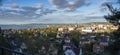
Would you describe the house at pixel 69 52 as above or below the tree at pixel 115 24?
below

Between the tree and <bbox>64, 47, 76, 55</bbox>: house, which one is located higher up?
the tree

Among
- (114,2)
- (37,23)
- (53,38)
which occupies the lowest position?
(53,38)

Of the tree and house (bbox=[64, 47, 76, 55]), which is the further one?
house (bbox=[64, 47, 76, 55])

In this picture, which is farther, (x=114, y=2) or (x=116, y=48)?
(x=114, y=2)

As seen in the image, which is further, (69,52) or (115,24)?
(69,52)

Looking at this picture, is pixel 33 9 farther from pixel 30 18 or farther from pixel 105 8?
pixel 105 8

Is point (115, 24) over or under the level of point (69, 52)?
over

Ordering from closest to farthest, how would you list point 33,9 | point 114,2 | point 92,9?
point 114,2
point 33,9
point 92,9

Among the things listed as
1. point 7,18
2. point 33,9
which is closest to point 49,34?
point 33,9
